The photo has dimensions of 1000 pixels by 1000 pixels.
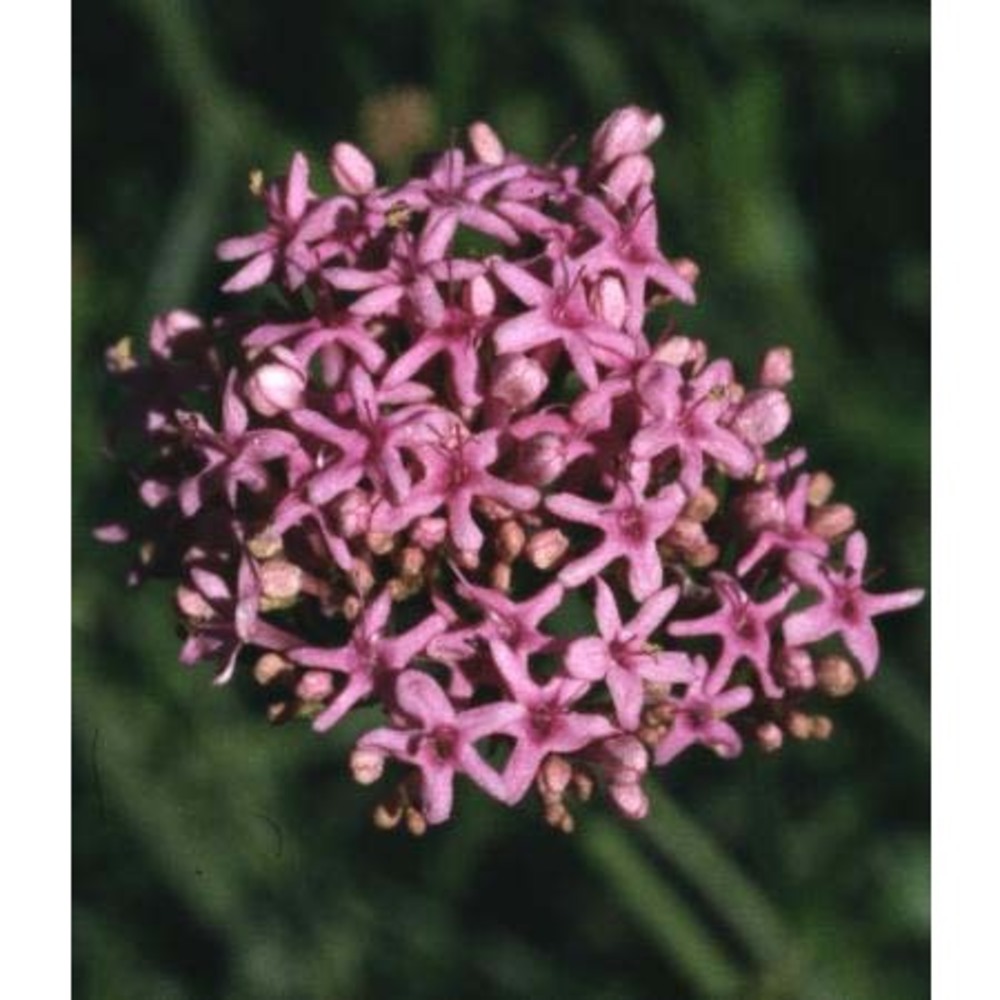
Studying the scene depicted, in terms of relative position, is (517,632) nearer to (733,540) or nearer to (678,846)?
(733,540)

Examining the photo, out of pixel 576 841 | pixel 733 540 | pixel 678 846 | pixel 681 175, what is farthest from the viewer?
pixel 681 175

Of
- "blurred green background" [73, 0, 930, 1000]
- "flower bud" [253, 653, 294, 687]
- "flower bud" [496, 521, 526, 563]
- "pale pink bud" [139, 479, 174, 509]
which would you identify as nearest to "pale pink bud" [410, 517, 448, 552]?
"flower bud" [496, 521, 526, 563]

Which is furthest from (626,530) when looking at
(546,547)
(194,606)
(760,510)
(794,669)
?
(194,606)

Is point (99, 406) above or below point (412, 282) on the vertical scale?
above

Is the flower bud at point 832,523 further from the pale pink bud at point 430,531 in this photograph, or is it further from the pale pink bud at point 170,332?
the pale pink bud at point 170,332

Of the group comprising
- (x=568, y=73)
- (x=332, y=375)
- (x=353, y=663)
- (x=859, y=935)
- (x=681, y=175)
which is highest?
(x=568, y=73)

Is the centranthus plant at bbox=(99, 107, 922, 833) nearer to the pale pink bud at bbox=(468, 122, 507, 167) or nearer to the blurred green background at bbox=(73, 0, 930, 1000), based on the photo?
the pale pink bud at bbox=(468, 122, 507, 167)

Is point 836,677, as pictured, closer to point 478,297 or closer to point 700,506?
point 700,506

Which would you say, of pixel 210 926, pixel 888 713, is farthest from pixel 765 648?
pixel 210 926
